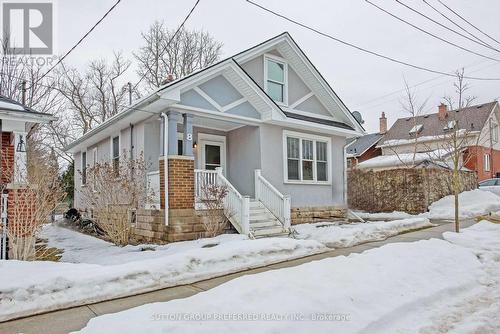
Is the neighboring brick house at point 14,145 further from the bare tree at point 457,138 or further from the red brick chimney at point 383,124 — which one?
the red brick chimney at point 383,124

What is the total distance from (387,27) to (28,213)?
1268cm

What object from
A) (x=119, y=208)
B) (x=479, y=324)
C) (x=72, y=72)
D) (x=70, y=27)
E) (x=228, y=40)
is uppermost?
(x=228, y=40)

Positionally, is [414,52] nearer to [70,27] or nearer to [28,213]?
[70,27]

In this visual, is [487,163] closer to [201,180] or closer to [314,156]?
[314,156]

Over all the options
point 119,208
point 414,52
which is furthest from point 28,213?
point 414,52

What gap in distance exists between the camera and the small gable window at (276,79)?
1202 cm

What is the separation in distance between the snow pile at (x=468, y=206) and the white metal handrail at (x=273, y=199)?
6733 mm

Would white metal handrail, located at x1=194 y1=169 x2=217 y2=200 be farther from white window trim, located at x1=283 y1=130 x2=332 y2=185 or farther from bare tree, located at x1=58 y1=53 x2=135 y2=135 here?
bare tree, located at x1=58 y1=53 x2=135 y2=135

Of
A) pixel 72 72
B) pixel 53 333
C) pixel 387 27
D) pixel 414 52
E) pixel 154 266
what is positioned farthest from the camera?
pixel 72 72

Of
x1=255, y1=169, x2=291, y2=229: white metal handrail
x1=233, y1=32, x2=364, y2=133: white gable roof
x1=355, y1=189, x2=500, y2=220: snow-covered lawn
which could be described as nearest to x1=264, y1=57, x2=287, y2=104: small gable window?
x1=233, y1=32, x2=364, y2=133: white gable roof

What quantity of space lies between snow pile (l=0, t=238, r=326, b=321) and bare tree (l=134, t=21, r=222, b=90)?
75.3ft

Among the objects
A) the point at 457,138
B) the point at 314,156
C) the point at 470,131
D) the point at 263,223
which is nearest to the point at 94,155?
the point at 263,223

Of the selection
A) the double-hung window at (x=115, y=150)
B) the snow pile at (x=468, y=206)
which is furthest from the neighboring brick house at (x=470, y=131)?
the double-hung window at (x=115, y=150)

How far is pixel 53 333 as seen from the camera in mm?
3525
